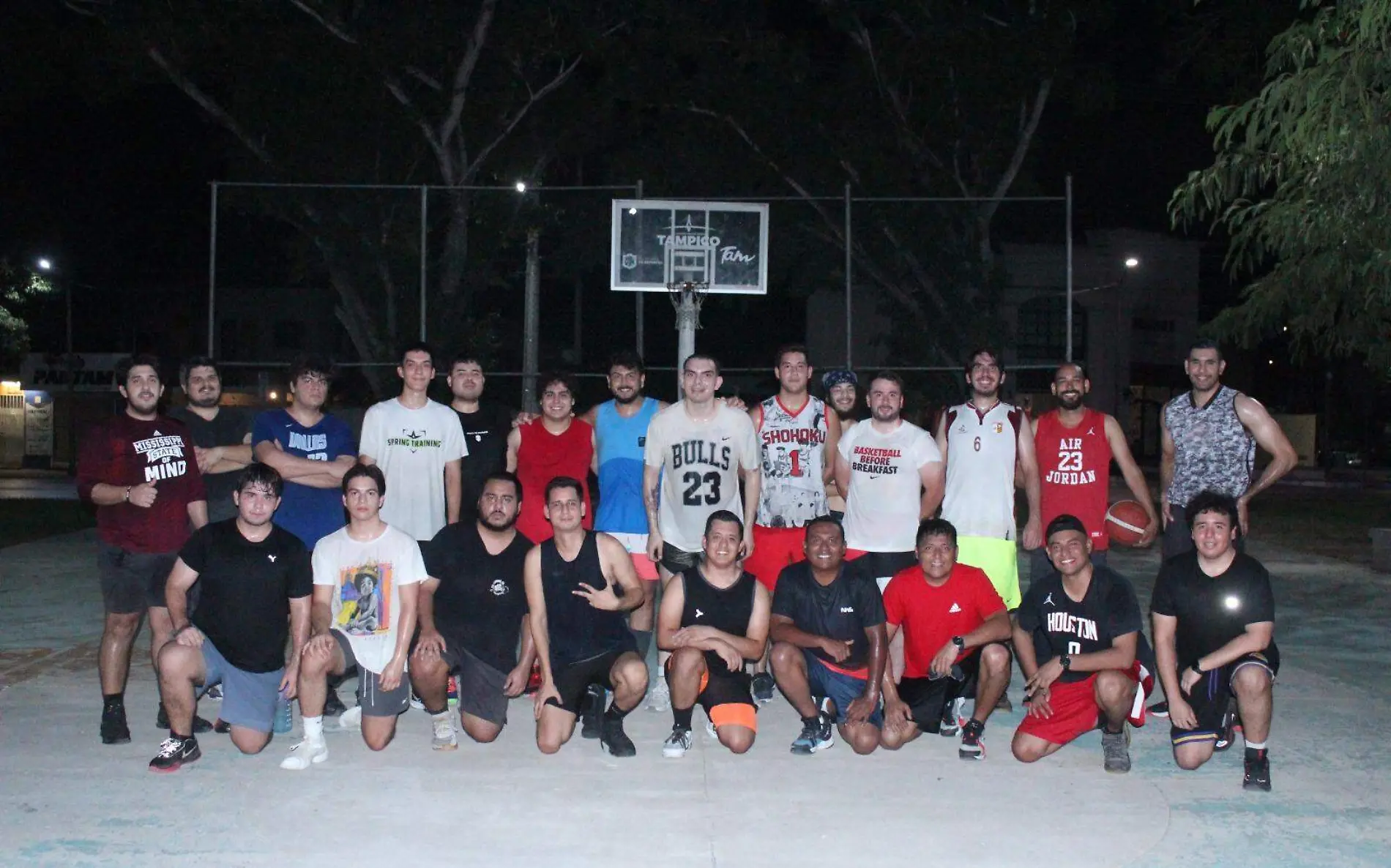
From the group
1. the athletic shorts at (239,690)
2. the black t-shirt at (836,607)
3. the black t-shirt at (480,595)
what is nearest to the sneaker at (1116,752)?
the black t-shirt at (836,607)

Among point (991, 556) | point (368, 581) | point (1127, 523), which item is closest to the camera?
point (368, 581)

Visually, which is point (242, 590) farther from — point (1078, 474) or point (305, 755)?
point (1078, 474)

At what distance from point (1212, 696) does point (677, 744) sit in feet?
7.69

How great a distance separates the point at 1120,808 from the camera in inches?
204

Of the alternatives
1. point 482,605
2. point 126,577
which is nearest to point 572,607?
point 482,605

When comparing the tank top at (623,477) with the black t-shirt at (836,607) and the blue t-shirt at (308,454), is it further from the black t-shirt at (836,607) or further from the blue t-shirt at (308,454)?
the blue t-shirt at (308,454)

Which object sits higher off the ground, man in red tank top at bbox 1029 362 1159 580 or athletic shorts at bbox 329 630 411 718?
man in red tank top at bbox 1029 362 1159 580

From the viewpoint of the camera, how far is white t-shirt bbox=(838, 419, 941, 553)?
687 centimetres

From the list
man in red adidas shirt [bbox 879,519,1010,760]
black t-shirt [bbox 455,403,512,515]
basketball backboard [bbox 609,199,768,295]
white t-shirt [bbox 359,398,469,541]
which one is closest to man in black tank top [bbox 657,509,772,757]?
man in red adidas shirt [bbox 879,519,1010,760]

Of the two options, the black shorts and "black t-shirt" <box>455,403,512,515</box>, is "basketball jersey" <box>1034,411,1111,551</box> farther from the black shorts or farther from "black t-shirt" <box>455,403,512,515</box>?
"black t-shirt" <box>455,403,512,515</box>

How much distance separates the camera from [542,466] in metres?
7.27

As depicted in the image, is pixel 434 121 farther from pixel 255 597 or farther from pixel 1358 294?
pixel 255 597

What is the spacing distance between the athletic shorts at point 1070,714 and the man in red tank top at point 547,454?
104 inches

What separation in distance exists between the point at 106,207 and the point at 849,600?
33.3 metres
